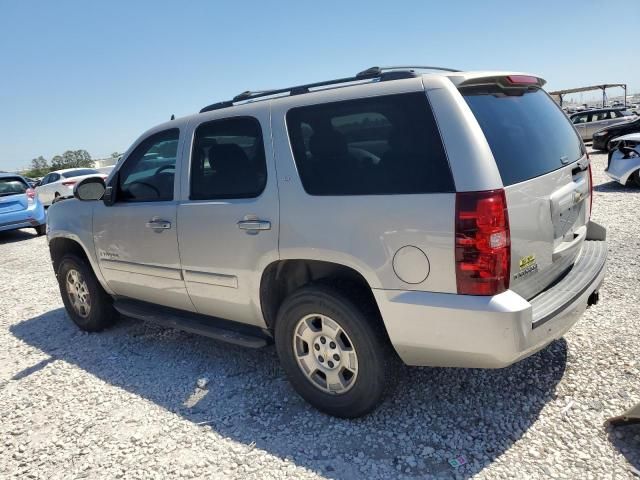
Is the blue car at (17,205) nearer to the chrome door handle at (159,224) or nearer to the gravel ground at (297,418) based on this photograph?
the gravel ground at (297,418)

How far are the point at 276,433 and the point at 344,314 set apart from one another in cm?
87

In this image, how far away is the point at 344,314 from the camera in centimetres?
266

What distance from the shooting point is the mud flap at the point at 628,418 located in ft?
7.95

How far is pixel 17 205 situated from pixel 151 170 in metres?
9.13

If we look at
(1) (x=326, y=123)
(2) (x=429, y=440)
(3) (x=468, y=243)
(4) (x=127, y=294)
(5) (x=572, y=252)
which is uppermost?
(1) (x=326, y=123)

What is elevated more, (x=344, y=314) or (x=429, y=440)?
(x=344, y=314)

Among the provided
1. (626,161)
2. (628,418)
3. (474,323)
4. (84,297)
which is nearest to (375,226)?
(474,323)

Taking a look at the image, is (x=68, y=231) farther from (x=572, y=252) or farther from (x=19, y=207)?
(x=19, y=207)

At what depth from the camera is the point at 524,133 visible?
105 inches

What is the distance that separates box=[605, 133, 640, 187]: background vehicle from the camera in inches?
365

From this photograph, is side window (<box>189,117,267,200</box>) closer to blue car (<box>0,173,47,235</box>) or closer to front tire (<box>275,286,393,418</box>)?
front tire (<box>275,286,393,418</box>)

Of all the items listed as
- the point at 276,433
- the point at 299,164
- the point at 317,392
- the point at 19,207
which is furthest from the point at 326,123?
the point at 19,207

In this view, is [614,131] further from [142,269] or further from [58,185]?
[58,185]

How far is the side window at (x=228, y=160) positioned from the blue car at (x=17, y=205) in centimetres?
908
